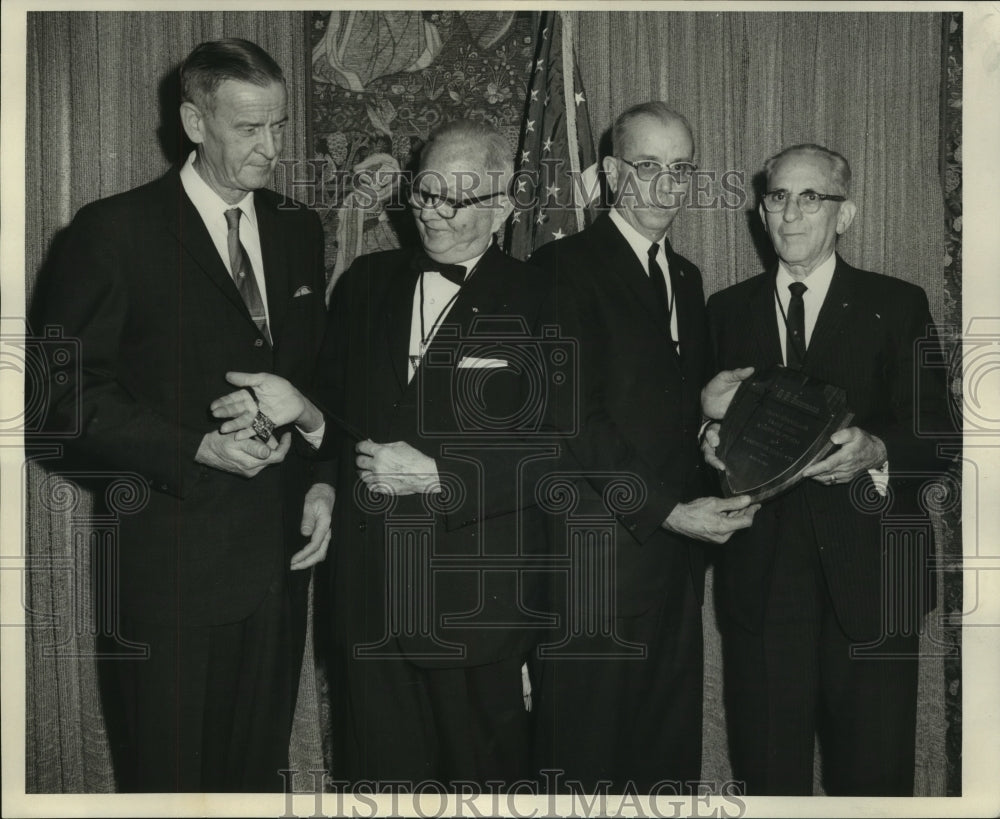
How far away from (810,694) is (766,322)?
4.00 ft

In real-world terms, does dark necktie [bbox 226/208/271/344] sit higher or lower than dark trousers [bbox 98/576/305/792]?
higher

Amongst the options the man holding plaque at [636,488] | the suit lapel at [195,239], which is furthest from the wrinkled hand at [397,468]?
the suit lapel at [195,239]

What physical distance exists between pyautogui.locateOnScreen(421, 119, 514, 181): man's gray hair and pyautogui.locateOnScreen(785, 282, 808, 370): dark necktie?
1.01 m

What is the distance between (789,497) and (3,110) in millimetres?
2885

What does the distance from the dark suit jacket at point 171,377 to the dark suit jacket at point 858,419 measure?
146 centimetres

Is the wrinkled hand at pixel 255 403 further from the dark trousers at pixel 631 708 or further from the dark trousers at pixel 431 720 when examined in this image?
the dark trousers at pixel 631 708

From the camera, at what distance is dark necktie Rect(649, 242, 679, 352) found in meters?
3.47

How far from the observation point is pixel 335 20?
3600 millimetres

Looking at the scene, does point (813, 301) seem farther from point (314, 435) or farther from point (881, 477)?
point (314, 435)

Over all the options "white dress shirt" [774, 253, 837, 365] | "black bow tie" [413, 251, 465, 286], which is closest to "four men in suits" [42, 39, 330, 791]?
"black bow tie" [413, 251, 465, 286]

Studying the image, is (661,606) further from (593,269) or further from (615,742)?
(593,269)

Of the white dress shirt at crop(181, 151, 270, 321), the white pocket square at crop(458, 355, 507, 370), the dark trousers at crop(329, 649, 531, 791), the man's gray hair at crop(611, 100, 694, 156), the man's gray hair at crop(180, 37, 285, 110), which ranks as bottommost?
the dark trousers at crop(329, 649, 531, 791)

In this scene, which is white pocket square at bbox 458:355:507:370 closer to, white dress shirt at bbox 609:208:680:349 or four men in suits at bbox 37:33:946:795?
four men in suits at bbox 37:33:946:795

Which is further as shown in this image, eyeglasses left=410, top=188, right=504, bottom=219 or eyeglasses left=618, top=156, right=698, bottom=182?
eyeglasses left=618, top=156, right=698, bottom=182
